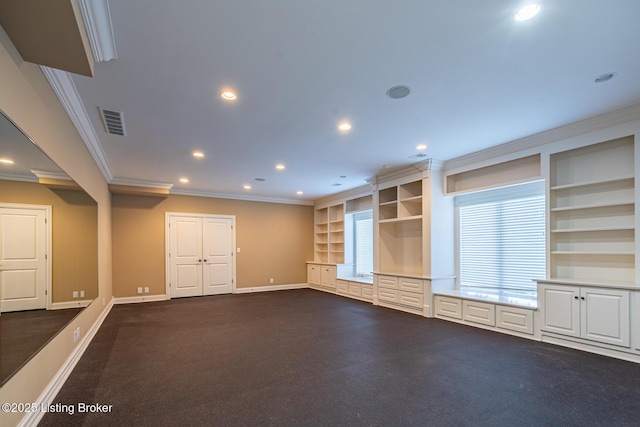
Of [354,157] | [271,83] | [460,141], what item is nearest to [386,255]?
[354,157]

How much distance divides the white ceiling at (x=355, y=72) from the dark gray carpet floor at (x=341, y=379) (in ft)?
8.89

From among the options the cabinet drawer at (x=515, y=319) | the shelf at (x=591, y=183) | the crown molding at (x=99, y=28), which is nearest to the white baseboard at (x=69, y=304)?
the crown molding at (x=99, y=28)

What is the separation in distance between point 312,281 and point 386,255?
3275mm

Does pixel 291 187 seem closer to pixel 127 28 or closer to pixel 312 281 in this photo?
pixel 312 281

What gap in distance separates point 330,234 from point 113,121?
6.14 metres

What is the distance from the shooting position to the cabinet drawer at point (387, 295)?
6.09 metres

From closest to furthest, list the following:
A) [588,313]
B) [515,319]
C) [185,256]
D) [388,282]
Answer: [588,313], [515,319], [388,282], [185,256]

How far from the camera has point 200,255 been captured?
7.91 metres

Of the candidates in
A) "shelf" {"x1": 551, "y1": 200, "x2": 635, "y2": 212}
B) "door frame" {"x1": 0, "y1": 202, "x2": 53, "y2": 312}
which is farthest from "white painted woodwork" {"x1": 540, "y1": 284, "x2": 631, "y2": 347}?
"door frame" {"x1": 0, "y1": 202, "x2": 53, "y2": 312}

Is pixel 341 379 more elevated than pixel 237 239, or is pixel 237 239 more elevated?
pixel 237 239

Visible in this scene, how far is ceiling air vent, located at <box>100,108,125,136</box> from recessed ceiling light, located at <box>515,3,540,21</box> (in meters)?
3.69

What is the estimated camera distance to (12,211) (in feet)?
6.35

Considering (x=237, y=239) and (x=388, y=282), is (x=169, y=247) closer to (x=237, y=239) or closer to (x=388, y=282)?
(x=237, y=239)

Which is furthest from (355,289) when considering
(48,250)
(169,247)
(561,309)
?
(48,250)
